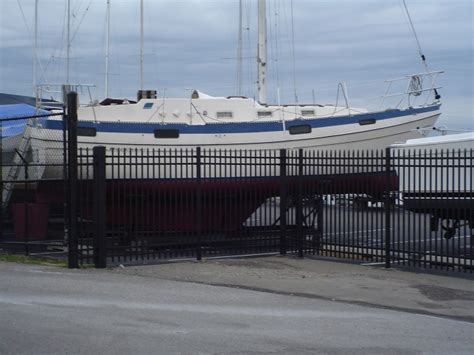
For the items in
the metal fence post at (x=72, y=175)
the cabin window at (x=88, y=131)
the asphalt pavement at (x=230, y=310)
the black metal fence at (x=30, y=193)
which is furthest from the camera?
the cabin window at (x=88, y=131)

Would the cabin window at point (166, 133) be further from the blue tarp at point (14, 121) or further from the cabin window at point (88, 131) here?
the blue tarp at point (14, 121)

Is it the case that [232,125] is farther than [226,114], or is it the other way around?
[226,114]

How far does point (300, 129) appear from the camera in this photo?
69.4ft

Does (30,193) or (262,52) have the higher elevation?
(262,52)

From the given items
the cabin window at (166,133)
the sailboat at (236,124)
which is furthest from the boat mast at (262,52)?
the cabin window at (166,133)

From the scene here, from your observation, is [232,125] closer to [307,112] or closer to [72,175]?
[307,112]

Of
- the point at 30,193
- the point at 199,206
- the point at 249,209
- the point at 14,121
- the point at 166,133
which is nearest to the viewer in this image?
the point at 199,206

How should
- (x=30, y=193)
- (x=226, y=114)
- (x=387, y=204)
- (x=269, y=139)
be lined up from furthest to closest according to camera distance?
(x=226, y=114), (x=269, y=139), (x=30, y=193), (x=387, y=204)

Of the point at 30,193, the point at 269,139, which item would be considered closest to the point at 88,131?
the point at 30,193

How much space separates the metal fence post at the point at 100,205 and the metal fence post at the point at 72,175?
376 millimetres

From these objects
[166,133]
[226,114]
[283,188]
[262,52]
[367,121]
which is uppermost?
[262,52]

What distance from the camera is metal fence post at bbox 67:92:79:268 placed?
12.9 m

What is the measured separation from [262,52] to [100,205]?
12.1 m

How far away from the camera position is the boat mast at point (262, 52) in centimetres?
2330
